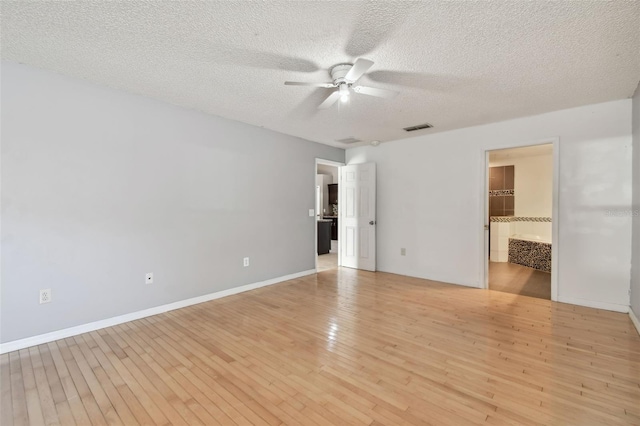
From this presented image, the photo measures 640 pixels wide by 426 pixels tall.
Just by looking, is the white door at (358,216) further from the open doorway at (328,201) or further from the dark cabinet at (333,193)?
the dark cabinet at (333,193)

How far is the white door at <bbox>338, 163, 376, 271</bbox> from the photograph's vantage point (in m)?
5.48

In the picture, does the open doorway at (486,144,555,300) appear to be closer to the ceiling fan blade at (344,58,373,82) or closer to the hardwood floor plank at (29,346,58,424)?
the ceiling fan blade at (344,58,373,82)

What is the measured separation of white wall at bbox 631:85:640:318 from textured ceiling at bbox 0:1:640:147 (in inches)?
11.3

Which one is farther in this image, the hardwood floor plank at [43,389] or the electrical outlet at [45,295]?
the electrical outlet at [45,295]

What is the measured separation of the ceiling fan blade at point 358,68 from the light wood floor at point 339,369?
2.26 meters

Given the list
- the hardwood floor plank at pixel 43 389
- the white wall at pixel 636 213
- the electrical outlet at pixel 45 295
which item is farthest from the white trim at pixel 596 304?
the electrical outlet at pixel 45 295

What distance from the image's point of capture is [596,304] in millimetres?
3459

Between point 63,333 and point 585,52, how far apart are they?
5.12m

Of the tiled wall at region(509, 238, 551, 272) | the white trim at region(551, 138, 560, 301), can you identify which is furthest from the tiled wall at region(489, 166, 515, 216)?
the white trim at region(551, 138, 560, 301)

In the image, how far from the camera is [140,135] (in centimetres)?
320

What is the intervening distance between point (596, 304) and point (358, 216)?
3528 mm

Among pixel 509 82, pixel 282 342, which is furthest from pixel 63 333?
pixel 509 82

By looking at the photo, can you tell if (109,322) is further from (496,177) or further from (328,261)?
(496,177)

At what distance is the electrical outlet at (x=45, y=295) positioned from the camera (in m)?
2.62
